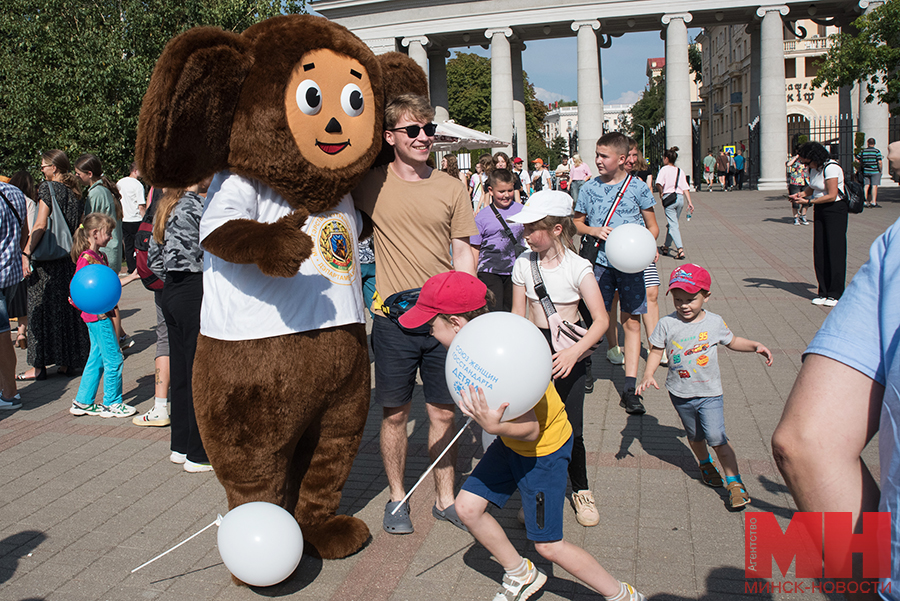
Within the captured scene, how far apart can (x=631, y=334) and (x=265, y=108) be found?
152 inches

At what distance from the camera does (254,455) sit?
3369 millimetres

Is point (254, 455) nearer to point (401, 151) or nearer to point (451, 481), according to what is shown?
point (451, 481)

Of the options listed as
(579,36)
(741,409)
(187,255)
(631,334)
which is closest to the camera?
(187,255)

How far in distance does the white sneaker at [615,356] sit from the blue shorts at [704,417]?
2.91m

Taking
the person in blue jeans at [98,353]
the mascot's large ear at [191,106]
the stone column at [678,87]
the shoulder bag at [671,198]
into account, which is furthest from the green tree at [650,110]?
the mascot's large ear at [191,106]

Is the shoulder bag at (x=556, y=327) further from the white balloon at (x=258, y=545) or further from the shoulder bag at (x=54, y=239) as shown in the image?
the shoulder bag at (x=54, y=239)

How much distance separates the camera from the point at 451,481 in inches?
161

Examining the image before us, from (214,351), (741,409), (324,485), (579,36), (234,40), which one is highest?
(579,36)

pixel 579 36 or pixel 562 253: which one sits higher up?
pixel 579 36

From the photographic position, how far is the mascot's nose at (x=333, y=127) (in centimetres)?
339

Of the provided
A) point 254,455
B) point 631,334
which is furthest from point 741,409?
point 254,455

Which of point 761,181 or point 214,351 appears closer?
point 214,351

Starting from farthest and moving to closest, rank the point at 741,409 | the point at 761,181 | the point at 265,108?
the point at 761,181
the point at 741,409
the point at 265,108

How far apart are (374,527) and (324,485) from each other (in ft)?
1.71
